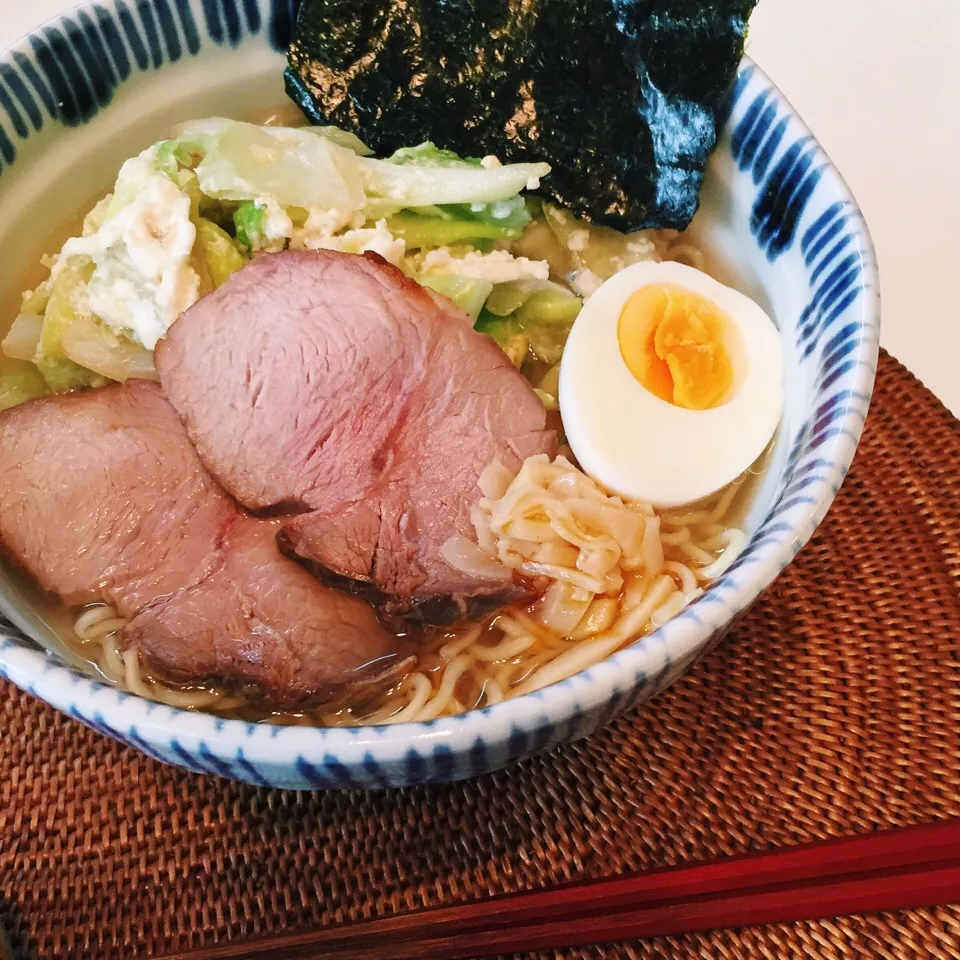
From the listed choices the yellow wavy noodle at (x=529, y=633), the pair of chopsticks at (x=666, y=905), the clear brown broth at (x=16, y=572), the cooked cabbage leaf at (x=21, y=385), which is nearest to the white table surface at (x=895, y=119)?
the clear brown broth at (x=16, y=572)

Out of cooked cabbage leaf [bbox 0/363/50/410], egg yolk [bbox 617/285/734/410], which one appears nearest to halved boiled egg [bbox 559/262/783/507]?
egg yolk [bbox 617/285/734/410]

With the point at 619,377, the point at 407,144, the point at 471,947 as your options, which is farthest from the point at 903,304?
the point at 471,947

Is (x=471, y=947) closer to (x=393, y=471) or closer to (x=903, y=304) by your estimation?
(x=393, y=471)

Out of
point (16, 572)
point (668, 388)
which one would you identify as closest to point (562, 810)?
point (668, 388)

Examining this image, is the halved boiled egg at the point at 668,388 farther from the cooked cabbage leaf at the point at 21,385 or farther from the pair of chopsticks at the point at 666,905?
the cooked cabbage leaf at the point at 21,385

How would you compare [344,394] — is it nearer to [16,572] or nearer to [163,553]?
[163,553]
